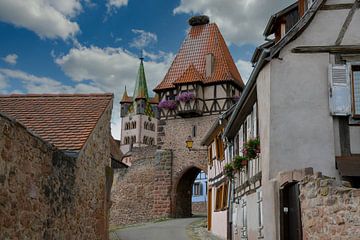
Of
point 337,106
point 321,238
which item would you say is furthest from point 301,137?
point 321,238

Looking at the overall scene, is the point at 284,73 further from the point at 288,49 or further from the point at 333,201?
the point at 333,201

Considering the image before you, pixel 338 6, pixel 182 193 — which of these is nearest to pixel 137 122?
pixel 182 193

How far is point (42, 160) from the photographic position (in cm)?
716

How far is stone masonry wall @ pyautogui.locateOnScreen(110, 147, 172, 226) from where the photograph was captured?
3225 cm

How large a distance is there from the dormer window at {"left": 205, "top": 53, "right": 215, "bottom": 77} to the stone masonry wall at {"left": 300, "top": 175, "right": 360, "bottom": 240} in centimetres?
2675

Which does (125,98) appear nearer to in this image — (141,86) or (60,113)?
(141,86)

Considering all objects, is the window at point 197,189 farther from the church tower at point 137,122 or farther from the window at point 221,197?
the church tower at point 137,122

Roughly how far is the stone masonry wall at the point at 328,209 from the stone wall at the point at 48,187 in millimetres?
3995

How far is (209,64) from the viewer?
3506cm

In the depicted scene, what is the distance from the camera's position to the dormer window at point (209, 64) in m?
34.6

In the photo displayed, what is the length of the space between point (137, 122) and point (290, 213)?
86.0m

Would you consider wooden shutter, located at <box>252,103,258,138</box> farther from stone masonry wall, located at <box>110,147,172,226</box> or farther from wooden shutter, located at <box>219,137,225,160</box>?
stone masonry wall, located at <box>110,147,172,226</box>

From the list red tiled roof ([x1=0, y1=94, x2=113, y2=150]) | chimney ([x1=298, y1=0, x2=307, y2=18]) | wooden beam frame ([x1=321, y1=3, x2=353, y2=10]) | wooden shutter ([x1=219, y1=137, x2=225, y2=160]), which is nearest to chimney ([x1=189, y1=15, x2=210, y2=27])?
wooden shutter ([x1=219, y1=137, x2=225, y2=160])

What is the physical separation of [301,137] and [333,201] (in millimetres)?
2910
